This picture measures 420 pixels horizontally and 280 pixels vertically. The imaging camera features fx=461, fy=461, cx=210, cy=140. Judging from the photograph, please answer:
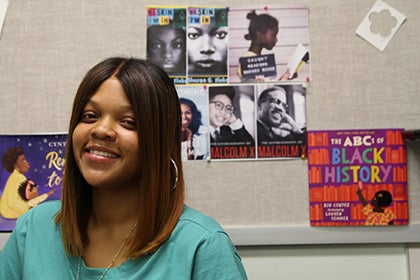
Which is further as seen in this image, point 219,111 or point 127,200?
point 219,111

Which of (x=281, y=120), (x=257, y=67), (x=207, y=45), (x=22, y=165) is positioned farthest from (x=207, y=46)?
(x=22, y=165)

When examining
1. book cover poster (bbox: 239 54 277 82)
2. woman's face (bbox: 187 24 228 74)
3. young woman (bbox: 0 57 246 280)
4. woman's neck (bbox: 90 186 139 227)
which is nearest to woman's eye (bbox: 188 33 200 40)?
woman's face (bbox: 187 24 228 74)

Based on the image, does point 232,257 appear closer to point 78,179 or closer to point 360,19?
point 78,179

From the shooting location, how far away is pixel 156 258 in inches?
26.8

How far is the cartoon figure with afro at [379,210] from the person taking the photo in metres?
0.95

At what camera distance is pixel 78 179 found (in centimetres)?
76

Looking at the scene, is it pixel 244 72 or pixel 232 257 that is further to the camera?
pixel 244 72

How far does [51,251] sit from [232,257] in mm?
291

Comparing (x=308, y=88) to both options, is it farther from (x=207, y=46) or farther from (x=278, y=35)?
(x=207, y=46)

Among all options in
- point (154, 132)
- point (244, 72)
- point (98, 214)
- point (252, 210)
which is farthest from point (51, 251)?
point (244, 72)

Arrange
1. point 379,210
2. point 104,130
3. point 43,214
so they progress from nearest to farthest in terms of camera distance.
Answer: point 104,130 < point 43,214 < point 379,210

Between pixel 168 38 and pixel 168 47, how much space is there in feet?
0.07

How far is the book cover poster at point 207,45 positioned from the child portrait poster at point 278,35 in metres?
0.02

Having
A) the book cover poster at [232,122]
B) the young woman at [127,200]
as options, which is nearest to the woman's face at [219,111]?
the book cover poster at [232,122]
